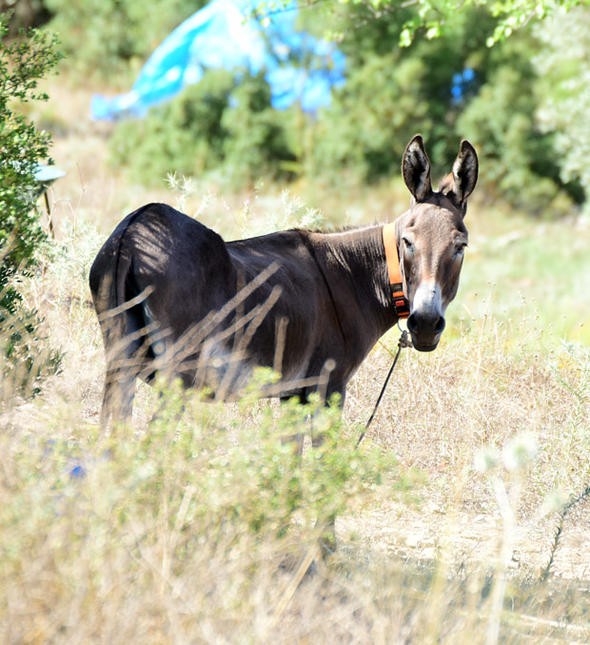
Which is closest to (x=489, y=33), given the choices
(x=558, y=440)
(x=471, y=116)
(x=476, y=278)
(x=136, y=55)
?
(x=471, y=116)

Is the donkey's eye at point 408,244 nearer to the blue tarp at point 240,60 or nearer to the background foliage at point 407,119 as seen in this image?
the background foliage at point 407,119

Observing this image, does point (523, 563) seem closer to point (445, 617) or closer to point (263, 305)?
point (445, 617)

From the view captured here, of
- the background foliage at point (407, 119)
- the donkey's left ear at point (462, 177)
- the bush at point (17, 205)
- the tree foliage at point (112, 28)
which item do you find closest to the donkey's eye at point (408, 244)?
the donkey's left ear at point (462, 177)

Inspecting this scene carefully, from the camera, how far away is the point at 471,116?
21438 mm

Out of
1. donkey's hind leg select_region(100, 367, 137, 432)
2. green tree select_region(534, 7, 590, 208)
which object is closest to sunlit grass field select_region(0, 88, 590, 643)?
donkey's hind leg select_region(100, 367, 137, 432)

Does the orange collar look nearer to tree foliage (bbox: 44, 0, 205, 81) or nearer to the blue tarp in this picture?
the blue tarp

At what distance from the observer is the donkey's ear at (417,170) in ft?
17.9

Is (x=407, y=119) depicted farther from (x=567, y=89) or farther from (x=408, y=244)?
(x=408, y=244)

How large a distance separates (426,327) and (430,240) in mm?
480

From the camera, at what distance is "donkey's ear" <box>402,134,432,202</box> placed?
17.9 ft

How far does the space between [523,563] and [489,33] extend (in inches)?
703

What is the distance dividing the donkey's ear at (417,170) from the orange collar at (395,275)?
283 millimetres

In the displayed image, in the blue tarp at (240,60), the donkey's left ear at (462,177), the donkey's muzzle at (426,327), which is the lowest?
the donkey's muzzle at (426,327)

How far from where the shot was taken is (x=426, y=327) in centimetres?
507
